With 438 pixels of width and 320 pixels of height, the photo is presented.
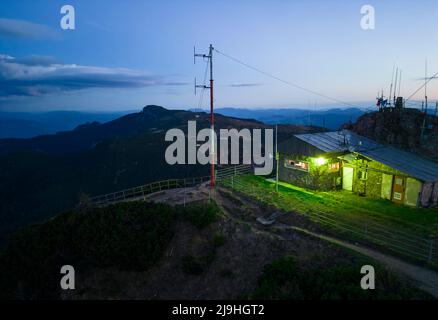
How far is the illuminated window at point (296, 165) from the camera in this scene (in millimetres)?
29394

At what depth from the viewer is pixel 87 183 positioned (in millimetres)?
102375

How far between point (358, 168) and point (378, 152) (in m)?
2.64

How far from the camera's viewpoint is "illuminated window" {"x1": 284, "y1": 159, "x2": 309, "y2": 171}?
96.4 feet

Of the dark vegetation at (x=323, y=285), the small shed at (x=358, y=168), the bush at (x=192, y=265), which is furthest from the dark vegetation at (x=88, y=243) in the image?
the small shed at (x=358, y=168)

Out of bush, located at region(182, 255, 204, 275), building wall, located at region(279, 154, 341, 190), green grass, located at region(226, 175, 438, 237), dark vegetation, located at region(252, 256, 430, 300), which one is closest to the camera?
dark vegetation, located at region(252, 256, 430, 300)

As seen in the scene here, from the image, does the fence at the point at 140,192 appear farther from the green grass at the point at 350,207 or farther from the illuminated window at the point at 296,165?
the illuminated window at the point at 296,165

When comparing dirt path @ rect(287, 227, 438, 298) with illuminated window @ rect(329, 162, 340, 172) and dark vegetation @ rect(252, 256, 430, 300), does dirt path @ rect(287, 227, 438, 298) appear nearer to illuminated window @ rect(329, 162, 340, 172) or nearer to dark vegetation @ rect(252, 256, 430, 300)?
dark vegetation @ rect(252, 256, 430, 300)

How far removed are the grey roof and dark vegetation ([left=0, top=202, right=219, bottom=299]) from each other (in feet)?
46.7

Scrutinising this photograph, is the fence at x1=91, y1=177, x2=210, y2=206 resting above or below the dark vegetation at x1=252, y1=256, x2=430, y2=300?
below

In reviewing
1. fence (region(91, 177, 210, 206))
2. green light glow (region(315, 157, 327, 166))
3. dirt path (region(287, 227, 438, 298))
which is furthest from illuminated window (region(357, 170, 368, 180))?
fence (region(91, 177, 210, 206))

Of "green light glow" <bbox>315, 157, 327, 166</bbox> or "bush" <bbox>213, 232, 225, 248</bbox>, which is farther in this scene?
"green light glow" <bbox>315, 157, 327, 166</bbox>

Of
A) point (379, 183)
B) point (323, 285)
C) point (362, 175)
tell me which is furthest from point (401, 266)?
point (362, 175)

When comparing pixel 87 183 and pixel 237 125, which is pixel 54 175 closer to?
pixel 87 183
